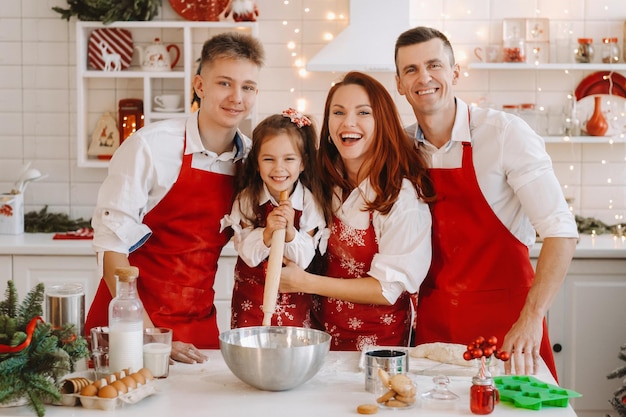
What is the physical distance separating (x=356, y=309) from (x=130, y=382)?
918mm

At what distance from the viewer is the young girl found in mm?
2646

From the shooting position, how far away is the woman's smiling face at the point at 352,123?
2.64m

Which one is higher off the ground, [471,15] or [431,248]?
[471,15]

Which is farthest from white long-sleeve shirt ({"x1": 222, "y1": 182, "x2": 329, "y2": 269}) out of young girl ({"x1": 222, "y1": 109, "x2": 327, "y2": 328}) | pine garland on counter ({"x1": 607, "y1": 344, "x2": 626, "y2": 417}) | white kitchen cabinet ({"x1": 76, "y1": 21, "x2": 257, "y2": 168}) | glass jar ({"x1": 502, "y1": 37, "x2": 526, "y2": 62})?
glass jar ({"x1": 502, "y1": 37, "x2": 526, "y2": 62})

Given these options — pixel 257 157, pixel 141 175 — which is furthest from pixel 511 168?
pixel 141 175

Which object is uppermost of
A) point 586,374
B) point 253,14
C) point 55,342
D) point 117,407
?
Answer: point 253,14

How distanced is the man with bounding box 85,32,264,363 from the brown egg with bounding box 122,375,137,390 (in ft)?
2.36

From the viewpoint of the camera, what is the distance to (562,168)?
15.6ft

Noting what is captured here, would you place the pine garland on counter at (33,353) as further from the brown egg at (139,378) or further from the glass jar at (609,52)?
the glass jar at (609,52)

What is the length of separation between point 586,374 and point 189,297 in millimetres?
2241

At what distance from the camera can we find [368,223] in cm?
261

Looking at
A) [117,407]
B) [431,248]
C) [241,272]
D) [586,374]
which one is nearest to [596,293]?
[586,374]

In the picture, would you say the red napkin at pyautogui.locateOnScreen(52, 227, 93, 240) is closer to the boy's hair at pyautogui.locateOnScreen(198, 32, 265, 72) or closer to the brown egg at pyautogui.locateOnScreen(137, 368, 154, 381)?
the boy's hair at pyautogui.locateOnScreen(198, 32, 265, 72)

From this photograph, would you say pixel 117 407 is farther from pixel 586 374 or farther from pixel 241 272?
pixel 586 374
